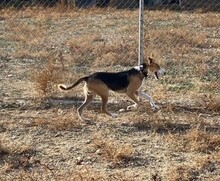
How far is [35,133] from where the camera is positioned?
6.31 meters

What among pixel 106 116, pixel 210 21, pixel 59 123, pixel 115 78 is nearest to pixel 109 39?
pixel 210 21

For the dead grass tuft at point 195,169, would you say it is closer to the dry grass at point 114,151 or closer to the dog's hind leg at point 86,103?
the dry grass at point 114,151

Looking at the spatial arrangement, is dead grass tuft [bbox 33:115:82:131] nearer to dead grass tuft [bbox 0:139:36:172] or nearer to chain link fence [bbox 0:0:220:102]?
dead grass tuft [bbox 0:139:36:172]

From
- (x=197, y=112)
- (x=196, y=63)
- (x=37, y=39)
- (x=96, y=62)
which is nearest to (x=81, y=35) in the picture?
(x=37, y=39)

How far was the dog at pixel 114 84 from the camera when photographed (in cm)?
682

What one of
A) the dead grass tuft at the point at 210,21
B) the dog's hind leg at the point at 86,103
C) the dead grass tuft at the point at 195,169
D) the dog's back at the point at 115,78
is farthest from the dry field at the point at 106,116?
the dead grass tuft at the point at 210,21

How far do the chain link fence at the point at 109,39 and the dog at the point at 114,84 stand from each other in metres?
0.75

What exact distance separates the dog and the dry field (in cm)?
18

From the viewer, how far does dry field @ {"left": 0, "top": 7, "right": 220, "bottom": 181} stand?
17.3ft

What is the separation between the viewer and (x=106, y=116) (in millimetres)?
6984

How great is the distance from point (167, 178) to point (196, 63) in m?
5.59

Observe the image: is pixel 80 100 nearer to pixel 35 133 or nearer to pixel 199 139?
pixel 35 133

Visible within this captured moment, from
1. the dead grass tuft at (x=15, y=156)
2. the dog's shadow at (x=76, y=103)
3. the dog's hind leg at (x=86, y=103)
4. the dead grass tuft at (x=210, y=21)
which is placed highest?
the dead grass tuft at (x=210, y=21)

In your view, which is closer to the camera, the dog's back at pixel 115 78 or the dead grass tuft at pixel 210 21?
the dog's back at pixel 115 78
